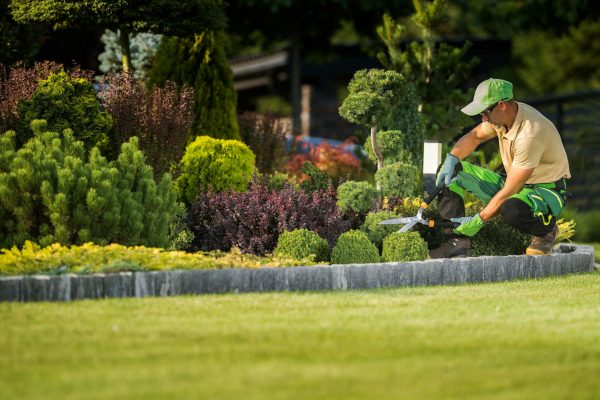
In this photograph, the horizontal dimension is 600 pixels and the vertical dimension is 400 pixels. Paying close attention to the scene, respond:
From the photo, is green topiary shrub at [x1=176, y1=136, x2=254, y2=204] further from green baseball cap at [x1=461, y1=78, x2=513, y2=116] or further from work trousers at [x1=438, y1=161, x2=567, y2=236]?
green baseball cap at [x1=461, y1=78, x2=513, y2=116]

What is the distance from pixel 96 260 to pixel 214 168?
346 cm

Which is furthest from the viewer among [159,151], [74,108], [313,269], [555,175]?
[159,151]

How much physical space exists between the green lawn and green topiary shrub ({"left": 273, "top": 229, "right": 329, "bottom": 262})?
1.19m

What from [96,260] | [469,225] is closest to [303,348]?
[96,260]

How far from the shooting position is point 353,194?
34.3 ft

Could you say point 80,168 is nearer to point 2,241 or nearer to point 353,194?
point 2,241

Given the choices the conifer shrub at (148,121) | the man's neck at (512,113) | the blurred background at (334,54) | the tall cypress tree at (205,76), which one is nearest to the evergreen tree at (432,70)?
the blurred background at (334,54)

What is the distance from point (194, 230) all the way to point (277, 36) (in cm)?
1320

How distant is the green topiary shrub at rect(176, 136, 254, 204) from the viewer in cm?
1177

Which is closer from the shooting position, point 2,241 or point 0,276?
point 0,276

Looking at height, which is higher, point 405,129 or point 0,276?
point 405,129

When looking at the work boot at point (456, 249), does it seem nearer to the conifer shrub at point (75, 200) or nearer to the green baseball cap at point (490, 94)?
the green baseball cap at point (490, 94)

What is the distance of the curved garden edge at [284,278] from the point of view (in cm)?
796

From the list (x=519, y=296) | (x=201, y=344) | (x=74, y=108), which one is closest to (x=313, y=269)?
(x=519, y=296)
